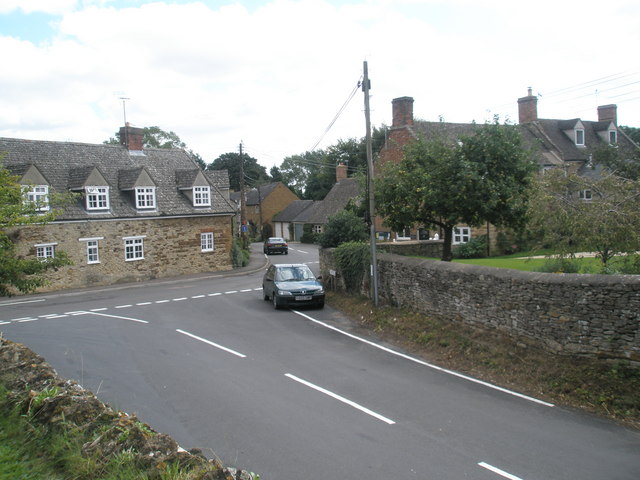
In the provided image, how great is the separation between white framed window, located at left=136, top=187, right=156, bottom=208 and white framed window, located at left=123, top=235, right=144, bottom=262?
2154 mm

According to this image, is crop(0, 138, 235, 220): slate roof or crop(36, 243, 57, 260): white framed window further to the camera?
crop(0, 138, 235, 220): slate roof

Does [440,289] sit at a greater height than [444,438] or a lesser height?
greater

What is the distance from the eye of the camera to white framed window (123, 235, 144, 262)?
108ft

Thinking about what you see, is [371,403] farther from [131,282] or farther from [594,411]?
[131,282]

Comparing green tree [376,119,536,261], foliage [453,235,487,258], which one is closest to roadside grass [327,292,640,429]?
green tree [376,119,536,261]

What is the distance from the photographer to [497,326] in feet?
43.8

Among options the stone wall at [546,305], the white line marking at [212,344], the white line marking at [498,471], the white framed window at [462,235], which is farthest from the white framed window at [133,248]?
the white line marking at [498,471]

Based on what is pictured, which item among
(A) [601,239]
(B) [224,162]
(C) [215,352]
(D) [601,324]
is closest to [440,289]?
(A) [601,239]

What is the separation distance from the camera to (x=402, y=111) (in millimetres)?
41125

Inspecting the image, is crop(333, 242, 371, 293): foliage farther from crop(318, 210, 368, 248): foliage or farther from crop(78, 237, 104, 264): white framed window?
crop(78, 237, 104, 264): white framed window

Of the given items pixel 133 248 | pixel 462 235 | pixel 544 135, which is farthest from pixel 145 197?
pixel 544 135

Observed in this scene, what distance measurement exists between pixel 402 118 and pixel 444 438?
35.3 meters

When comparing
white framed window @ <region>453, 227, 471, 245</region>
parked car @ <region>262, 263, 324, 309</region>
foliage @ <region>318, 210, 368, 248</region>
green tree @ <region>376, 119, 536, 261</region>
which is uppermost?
green tree @ <region>376, 119, 536, 261</region>

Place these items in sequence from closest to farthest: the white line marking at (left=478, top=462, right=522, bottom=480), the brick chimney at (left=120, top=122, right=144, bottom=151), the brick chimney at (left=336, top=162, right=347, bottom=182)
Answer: the white line marking at (left=478, top=462, right=522, bottom=480), the brick chimney at (left=120, top=122, right=144, bottom=151), the brick chimney at (left=336, top=162, right=347, bottom=182)
